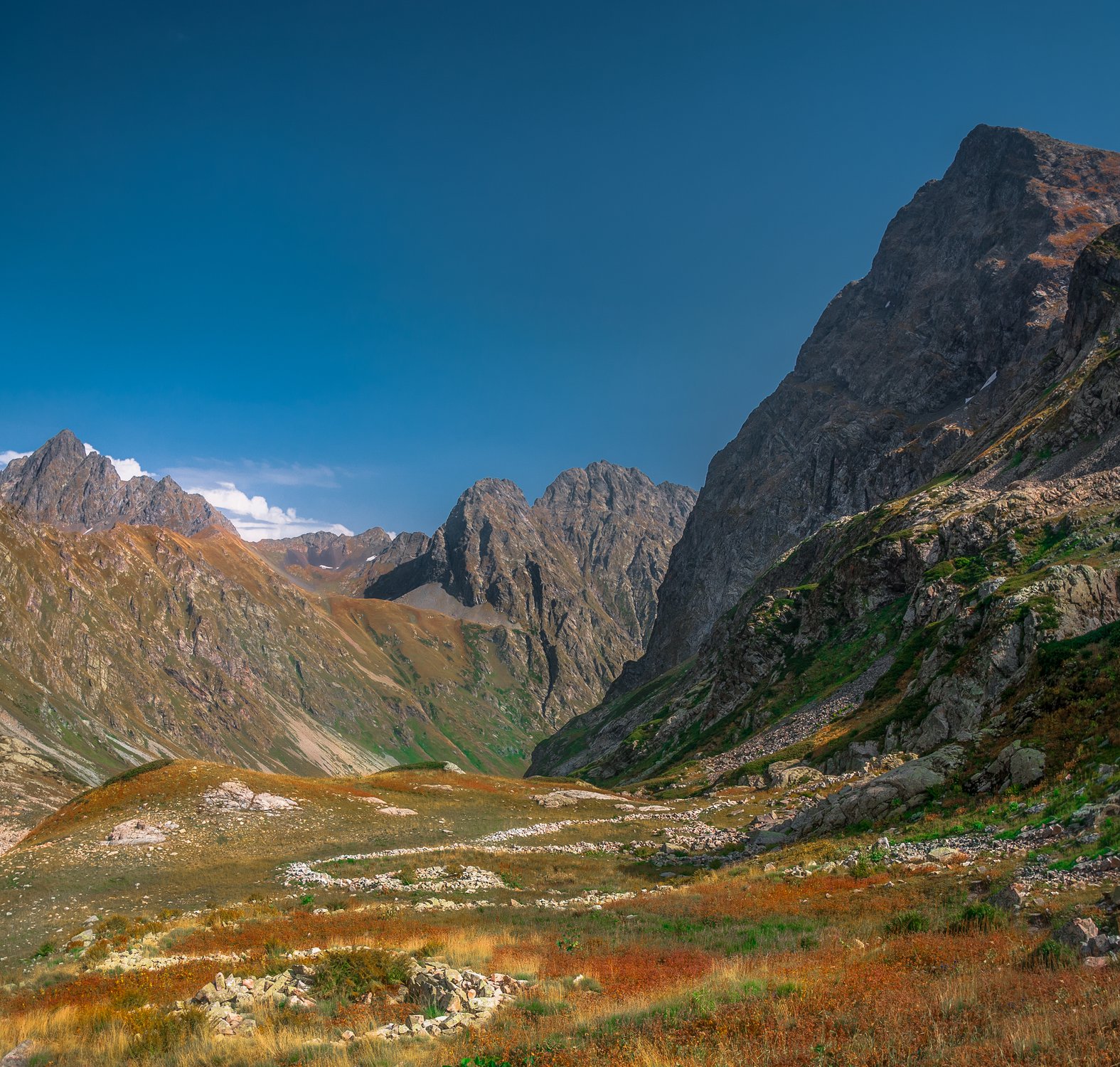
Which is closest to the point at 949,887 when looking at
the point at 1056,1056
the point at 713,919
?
the point at 713,919

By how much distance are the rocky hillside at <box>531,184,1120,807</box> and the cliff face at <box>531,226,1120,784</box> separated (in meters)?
0.20

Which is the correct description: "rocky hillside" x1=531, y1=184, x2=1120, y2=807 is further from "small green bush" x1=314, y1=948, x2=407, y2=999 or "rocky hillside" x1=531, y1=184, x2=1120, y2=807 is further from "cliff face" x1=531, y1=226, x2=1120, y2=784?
"small green bush" x1=314, y1=948, x2=407, y2=999

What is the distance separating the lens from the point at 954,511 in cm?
7738

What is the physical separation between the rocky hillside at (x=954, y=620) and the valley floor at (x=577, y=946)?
32.7 ft

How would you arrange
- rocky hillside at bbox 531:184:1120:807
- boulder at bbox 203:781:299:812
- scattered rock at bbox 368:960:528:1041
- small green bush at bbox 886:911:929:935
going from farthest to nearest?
boulder at bbox 203:781:299:812 < rocky hillside at bbox 531:184:1120:807 < small green bush at bbox 886:911:929:935 < scattered rock at bbox 368:960:528:1041

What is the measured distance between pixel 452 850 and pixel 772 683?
54.1m

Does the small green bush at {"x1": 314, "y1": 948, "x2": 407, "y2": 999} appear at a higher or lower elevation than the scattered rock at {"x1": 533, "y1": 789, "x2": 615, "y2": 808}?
higher

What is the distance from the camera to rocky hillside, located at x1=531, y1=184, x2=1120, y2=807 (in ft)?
110

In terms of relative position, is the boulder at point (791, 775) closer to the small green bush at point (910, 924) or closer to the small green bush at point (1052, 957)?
the small green bush at point (910, 924)

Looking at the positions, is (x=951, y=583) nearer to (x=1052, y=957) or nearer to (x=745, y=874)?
(x=745, y=874)

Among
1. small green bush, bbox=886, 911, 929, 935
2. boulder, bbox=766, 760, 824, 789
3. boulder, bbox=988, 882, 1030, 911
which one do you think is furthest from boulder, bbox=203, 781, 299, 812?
boulder, bbox=988, 882, 1030, 911

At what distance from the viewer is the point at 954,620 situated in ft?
163

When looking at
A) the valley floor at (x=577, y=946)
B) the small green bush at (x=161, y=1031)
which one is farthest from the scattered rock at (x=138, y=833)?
the small green bush at (x=161, y=1031)

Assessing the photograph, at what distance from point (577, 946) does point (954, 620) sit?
137 feet
